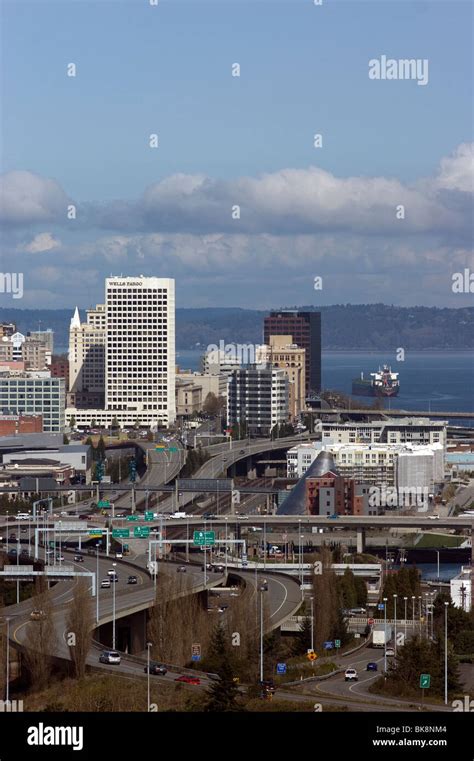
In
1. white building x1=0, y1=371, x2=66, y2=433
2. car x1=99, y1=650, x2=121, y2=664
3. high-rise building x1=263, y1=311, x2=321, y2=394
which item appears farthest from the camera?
high-rise building x1=263, y1=311, x2=321, y2=394

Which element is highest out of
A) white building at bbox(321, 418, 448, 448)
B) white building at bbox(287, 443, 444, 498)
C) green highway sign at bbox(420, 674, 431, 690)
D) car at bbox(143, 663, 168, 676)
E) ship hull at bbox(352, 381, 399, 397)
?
ship hull at bbox(352, 381, 399, 397)

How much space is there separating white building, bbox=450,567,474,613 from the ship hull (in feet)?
270

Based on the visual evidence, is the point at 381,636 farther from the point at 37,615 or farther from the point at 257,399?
the point at 257,399

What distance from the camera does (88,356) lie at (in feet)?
276

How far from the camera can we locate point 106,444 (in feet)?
211

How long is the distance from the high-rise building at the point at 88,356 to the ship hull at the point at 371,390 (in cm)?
3160

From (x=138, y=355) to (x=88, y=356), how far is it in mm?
9378

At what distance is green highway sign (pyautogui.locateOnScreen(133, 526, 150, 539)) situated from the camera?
37.9m

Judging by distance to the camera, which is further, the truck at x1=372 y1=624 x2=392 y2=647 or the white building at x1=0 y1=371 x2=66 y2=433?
the white building at x1=0 y1=371 x2=66 y2=433

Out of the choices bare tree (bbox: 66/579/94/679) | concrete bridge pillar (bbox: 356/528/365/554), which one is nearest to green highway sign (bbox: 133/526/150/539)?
concrete bridge pillar (bbox: 356/528/365/554)

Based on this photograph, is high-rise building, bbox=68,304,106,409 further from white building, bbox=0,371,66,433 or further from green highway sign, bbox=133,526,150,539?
green highway sign, bbox=133,526,150,539

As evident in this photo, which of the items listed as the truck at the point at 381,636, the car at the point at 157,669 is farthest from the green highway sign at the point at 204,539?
the car at the point at 157,669

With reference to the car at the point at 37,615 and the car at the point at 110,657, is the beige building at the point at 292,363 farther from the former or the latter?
the car at the point at 110,657
